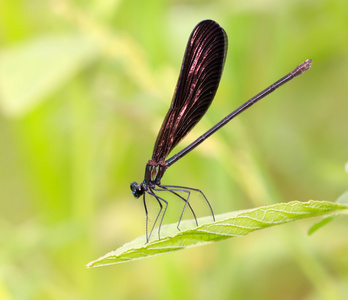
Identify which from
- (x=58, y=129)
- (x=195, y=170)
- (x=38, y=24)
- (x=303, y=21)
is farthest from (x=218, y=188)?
(x=38, y=24)

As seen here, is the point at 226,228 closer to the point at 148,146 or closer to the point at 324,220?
the point at 324,220

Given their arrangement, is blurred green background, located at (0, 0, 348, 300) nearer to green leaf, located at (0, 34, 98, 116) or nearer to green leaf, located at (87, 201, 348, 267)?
green leaf, located at (0, 34, 98, 116)

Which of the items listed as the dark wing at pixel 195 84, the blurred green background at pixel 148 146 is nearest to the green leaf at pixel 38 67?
the blurred green background at pixel 148 146

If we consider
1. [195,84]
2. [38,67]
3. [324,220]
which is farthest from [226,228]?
[38,67]

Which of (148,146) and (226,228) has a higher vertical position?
(148,146)

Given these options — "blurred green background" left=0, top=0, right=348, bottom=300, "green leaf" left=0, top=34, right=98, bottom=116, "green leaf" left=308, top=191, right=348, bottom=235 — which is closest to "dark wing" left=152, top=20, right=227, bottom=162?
"blurred green background" left=0, top=0, right=348, bottom=300

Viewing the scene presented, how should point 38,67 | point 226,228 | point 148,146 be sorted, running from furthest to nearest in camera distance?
1. point 148,146
2. point 38,67
3. point 226,228

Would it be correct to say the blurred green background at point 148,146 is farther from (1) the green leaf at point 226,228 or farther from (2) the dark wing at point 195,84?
(1) the green leaf at point 226,228
